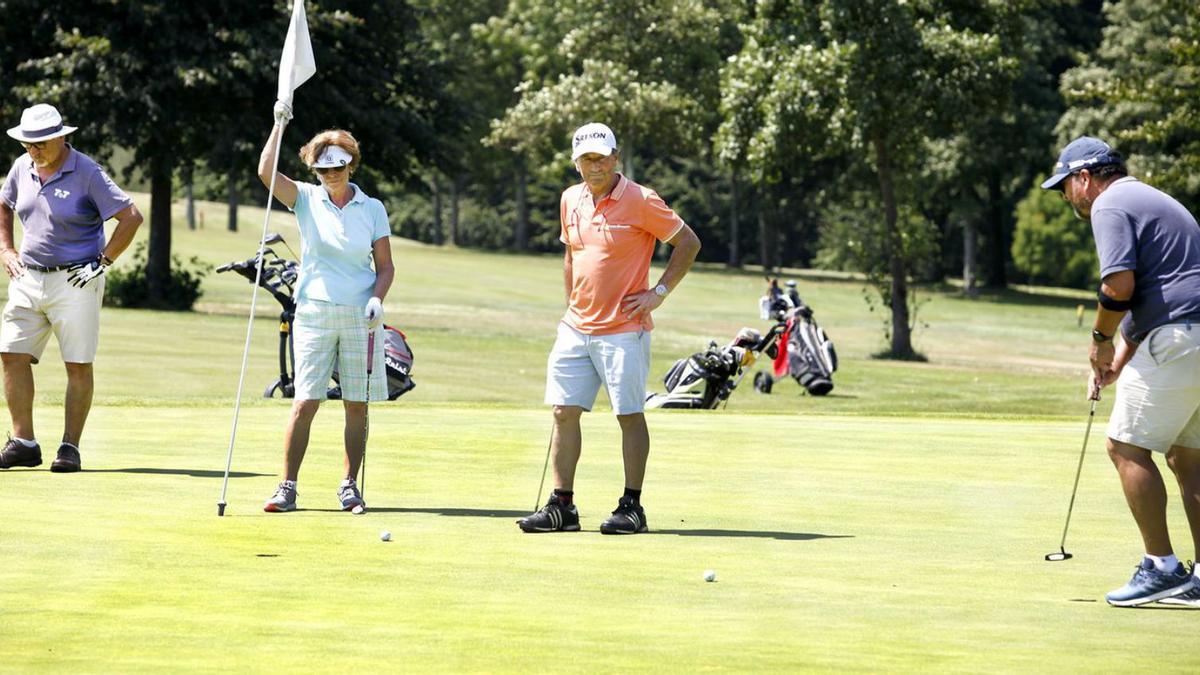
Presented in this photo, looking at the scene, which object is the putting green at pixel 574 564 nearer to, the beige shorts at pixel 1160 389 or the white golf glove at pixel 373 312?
the beige shorts at pixel 1160 389

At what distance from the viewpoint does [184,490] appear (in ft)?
33.4

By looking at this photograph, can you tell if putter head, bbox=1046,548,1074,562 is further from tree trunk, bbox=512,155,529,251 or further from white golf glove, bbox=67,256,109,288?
tree trunk, bbox=512,155,529,251

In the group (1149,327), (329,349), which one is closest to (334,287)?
(329,349)

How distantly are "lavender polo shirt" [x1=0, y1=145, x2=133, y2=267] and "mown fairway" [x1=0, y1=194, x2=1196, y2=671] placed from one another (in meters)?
1.31

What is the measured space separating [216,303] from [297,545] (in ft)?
118

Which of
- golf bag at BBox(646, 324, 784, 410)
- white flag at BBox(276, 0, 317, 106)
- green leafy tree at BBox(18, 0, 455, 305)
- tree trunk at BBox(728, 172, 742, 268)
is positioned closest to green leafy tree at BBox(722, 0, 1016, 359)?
green leafy tree at BBox(18, 0, 455, 305)

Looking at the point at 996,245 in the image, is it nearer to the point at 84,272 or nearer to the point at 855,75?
the point at 855,75

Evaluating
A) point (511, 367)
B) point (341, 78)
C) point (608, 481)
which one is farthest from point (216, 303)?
point (608, 481)

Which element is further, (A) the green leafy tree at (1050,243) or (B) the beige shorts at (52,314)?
(A) the green leafy tree at (1050,243)

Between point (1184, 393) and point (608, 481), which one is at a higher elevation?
point (1184, 393)

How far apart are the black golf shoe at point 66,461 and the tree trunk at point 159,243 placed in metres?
27.1

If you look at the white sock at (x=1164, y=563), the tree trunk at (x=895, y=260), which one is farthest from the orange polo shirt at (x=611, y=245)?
the tree trunk at (x=895, y=260)

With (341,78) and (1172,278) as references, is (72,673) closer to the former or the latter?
(1172,278)

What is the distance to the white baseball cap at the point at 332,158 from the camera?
9633 mm
